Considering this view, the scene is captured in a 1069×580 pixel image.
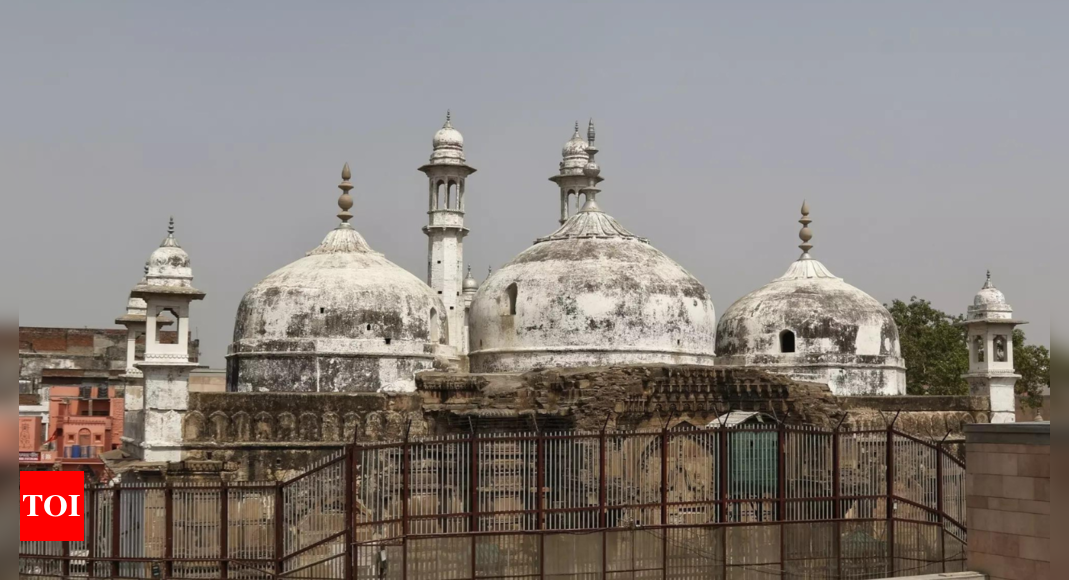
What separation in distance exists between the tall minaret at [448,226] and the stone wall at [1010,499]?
18.3 meters

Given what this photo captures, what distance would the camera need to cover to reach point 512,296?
23828 mm

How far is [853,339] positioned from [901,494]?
42.6 ft

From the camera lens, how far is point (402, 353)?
77.8 ft

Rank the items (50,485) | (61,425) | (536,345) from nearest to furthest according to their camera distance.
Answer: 1. (50,485)
2. (536,345)
3. (61,425)

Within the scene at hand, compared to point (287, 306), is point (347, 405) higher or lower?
lower

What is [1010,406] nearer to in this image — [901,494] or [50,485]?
[901,494]

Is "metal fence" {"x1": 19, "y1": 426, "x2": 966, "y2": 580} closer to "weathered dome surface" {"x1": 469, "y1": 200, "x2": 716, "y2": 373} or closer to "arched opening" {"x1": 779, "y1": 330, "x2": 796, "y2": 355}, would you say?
"weathered dome surface" {"x1": 469, "y1": 200, "x2": 716, "y2": 373}

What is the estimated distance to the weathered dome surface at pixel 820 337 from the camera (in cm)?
2641

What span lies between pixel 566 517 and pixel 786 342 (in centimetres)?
1474

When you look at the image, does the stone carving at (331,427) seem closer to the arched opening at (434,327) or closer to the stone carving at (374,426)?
the stone carving at (374,426)

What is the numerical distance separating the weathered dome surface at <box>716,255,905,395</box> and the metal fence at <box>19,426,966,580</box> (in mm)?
12123

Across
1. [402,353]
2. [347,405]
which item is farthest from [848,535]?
[402,353]

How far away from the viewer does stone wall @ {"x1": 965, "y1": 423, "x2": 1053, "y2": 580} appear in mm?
11211

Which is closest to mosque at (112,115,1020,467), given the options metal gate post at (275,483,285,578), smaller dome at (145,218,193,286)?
smaller dome at (145,218,193,286)
